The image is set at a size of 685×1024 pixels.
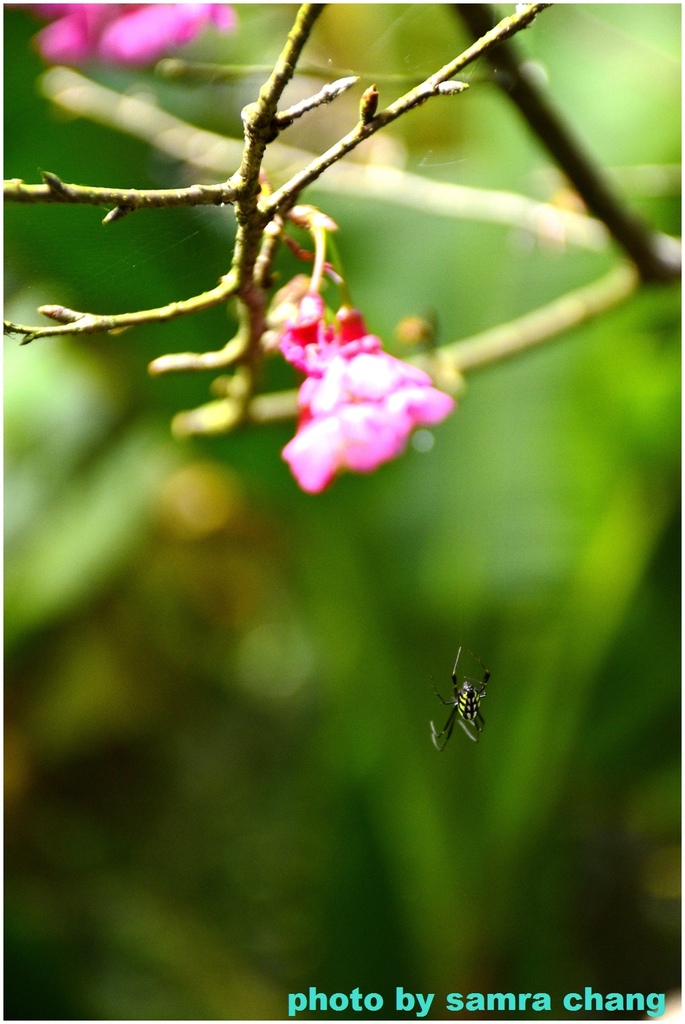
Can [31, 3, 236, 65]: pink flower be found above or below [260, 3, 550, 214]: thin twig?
above

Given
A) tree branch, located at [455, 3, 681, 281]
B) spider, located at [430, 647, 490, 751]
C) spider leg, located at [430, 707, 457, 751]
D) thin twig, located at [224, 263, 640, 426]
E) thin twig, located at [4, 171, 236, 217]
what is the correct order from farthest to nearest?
spider leg, located at [430, 707, 457, 751]
thin twig, located at [224, 263, 640, 426]
spider, located at [430, 647, 490, 751]
tree branch, located at [455, 3, 681, 281]
thin twig, located at [4, 171, 236, 217]

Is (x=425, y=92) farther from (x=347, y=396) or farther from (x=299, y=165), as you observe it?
(x=299, y=165)

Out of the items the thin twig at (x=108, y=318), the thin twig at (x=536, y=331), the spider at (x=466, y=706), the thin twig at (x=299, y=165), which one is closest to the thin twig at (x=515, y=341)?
the thin twig at (x=536, y=331)

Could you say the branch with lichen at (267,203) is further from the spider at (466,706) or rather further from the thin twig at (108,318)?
the spider at (466,706)

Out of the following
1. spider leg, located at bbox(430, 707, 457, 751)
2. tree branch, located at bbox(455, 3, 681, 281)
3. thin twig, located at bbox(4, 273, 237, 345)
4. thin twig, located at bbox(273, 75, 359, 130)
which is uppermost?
tree branch, located at bbox(455, 3, 681, 281)

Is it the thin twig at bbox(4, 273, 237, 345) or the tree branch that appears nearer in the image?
the thin twig at bbox(4, 273, 237, 345)

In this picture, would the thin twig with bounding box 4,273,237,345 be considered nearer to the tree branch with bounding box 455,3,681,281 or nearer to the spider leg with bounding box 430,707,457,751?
the tree branch with bounding box 455,3,681,281

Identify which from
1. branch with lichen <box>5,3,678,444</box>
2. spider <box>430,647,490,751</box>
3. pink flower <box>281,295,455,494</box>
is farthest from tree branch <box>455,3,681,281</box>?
spider <box>430,647,490,751</box>
